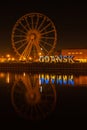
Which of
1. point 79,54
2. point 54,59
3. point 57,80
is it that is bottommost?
point 57,80

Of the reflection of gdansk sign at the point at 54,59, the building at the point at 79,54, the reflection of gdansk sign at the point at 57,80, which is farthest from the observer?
the building at the point at 79,54

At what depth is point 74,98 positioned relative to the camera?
1180 centimetres

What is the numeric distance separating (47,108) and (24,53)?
31389mm

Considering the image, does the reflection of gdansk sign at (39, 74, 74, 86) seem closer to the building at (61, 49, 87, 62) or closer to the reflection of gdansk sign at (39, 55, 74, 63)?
the reflection of gdansk sign at (39, 55, 74, 63)

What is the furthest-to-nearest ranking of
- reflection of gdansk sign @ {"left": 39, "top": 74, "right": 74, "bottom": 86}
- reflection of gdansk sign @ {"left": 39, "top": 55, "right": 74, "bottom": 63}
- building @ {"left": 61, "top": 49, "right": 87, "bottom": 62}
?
1. building @ {"left": 61, "top": 49, "right": 87, "bottom": 62}
2. reflection of gdansk sign @ {"left": 39, "top": 55, "right": 74, "bottom": 63}
3. reflection of gdansk sign @ {"left": 39, "top": 74, "right": 74, "bottom": 86}

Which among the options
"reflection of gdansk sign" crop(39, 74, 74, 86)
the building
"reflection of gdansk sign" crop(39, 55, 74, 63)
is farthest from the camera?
the building

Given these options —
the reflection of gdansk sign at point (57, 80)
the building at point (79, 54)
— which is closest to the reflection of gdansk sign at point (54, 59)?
the building at point (79, 54)

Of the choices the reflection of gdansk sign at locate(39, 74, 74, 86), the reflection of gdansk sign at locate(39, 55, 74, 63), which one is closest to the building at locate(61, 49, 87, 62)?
the reflection of gdansk sign at locate(39, 55, 74, 63)

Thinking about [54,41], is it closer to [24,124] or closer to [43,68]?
[43,68]

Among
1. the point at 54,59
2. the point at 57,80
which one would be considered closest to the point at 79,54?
the point at 54,59

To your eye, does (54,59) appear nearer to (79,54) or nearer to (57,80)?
(79,54)

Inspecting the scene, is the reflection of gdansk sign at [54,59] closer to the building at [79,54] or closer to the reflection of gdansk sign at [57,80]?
the building at [79,54]

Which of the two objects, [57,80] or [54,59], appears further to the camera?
[54,59]

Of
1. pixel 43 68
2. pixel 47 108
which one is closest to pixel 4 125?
pixel 47 108
